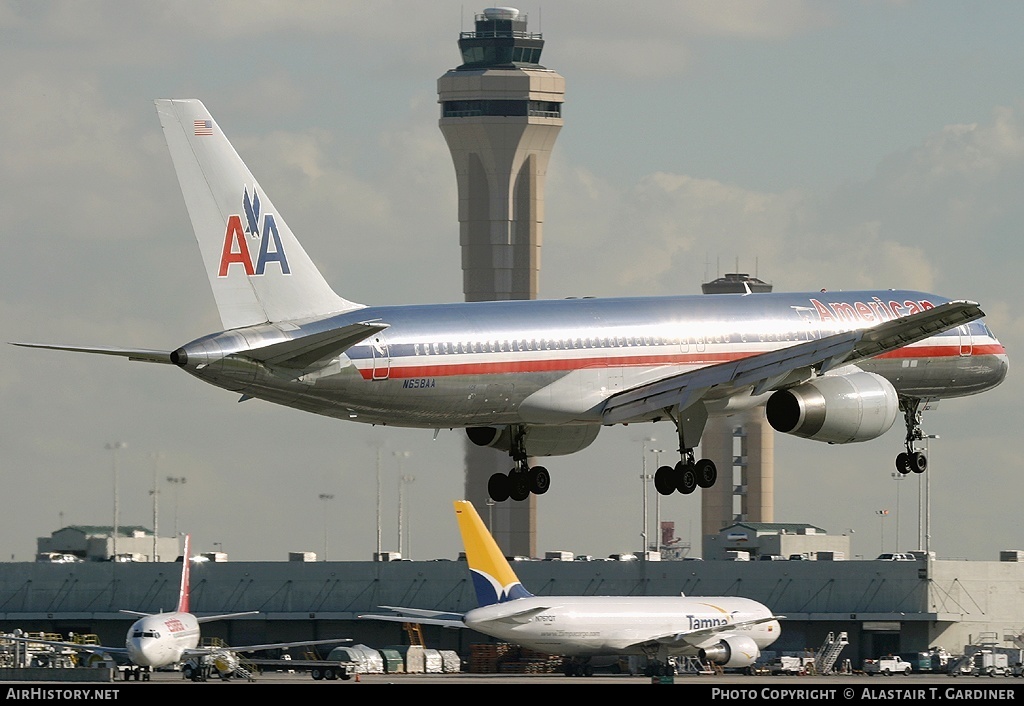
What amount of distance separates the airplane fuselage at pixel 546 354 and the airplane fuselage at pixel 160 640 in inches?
2147

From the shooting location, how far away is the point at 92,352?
55.7 meters

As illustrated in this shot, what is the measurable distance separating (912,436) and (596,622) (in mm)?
42058

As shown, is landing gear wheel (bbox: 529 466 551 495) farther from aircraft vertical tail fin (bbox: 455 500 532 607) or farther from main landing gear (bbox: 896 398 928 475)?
aircraft vertical tail fin (bbox: 455 500 532 607)

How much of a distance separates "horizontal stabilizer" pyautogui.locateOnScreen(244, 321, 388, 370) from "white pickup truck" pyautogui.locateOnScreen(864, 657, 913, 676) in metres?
82.1

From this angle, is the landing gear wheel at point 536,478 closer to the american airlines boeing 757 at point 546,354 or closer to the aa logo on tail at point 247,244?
the american airlines boeing 757 at point 546,354

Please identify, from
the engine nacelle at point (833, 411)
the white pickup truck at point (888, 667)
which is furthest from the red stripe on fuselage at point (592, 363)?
the white pickup truck at point (888, 667)

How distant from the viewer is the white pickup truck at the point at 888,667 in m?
133

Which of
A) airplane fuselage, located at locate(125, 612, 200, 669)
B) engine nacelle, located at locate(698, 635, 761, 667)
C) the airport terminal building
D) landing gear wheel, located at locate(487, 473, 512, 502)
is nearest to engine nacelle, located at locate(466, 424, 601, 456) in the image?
landing gear wheel, located at locate(487, 473, 512, 502)

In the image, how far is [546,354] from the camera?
6316cm

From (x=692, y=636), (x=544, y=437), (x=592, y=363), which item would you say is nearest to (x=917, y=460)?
(x=544, y=437)

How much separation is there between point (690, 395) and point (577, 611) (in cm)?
5000

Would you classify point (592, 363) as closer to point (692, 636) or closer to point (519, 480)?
point (519, 480)
